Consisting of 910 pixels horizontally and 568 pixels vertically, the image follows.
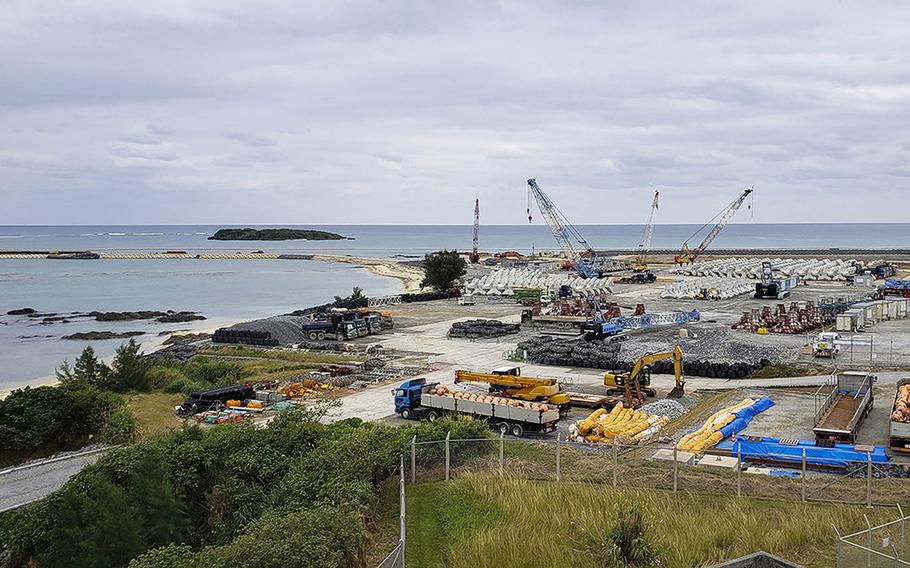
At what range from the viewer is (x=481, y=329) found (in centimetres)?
5638

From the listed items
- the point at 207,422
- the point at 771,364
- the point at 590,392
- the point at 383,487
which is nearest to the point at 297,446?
the point at 383,487

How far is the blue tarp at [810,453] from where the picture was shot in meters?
21.4

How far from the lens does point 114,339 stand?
7138cm

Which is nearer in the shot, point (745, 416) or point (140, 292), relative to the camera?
point (745, 416)

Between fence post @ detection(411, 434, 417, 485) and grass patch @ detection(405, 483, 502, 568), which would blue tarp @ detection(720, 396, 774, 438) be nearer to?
fence post @ detection(411, 434, 417, 485)

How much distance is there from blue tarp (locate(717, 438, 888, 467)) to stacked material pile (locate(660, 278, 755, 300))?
54.9 metres

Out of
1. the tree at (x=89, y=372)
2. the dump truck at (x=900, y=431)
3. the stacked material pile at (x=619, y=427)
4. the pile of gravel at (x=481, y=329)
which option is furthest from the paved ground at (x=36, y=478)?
the pile of gravel at (x=481, y=329)

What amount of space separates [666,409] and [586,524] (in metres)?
18.0

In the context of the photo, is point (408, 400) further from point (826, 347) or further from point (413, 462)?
point (826, 347)

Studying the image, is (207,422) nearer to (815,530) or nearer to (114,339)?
(815,530)

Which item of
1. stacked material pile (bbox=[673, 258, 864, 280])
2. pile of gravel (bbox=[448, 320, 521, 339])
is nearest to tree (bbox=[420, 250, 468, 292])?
pile of gravel (bbox=[448, 320, 521, 339])

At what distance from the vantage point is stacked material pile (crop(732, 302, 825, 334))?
52.7 metres

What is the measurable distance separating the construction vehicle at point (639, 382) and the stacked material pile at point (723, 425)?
3.96 metres

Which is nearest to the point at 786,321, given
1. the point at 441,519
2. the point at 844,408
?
the point at 844,408
